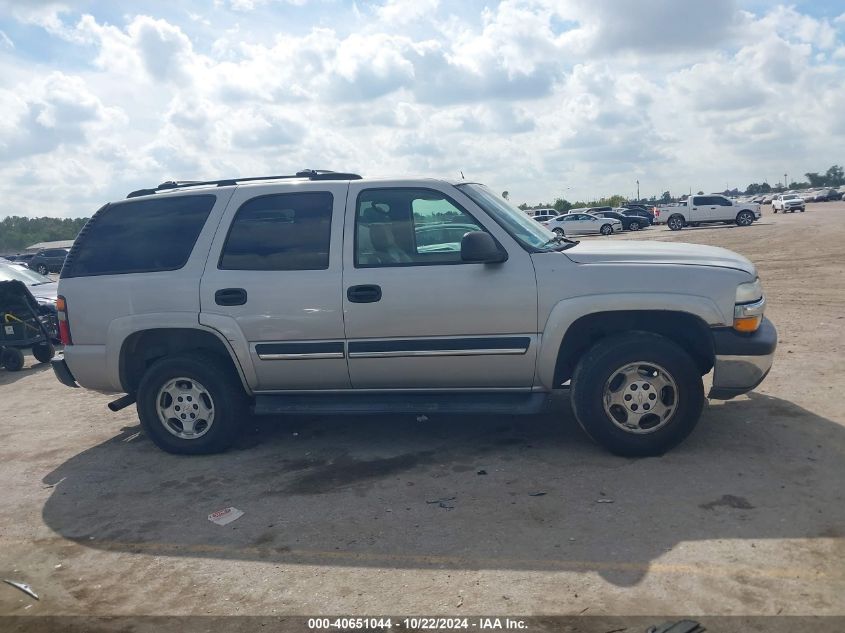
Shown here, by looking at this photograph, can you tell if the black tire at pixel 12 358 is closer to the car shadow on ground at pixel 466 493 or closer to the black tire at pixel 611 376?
the car shadow on ground at pixel 466 493

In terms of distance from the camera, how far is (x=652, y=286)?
16.5 ft

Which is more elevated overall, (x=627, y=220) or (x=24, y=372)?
(x=627, y=220)

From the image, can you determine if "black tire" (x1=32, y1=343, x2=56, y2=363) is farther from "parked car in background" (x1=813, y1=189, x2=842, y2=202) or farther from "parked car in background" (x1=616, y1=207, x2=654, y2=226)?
"parked car in background" (x1=813, y1=189, x2=842, y2=202)

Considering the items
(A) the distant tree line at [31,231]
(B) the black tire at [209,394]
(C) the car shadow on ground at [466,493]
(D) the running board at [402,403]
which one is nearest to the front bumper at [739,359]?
(C) the car shadow on ground at [466,493]

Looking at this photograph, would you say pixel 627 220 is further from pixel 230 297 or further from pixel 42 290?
pixel 230 297

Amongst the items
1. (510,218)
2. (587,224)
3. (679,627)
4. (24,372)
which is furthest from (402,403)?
(587,224)

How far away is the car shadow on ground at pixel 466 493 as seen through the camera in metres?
4.07

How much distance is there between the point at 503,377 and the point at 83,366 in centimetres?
331

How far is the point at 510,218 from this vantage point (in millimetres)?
5672

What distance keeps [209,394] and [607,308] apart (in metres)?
3.04

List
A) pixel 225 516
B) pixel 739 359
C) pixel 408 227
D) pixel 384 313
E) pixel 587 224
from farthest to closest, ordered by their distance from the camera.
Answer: pixel 587 224
pixel 408 227
pixel 384 313
pixel 739 359
pixel 225 516

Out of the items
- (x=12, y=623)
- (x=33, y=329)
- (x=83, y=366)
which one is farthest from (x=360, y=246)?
(x=33, y=329)

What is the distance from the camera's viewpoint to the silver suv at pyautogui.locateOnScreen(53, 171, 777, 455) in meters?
5.09

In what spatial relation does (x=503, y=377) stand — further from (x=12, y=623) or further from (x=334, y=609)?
(x=12, y=623)
